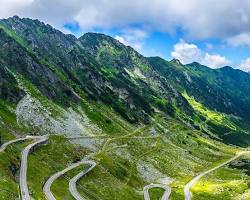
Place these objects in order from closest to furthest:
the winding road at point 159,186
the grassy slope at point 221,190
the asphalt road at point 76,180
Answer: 1. the asphalt road at point 76,180
2. the winding road at point 159,186
3. the grassy slope at point 221,190

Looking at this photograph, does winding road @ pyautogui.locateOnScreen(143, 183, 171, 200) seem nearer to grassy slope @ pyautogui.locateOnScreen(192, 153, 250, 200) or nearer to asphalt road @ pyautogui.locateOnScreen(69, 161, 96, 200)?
grassy slope @ pyautogui.locateOnScreen(192, 153, 250, 200)

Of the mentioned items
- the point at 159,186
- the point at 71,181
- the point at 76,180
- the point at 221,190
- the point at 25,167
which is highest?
the point at 25,167

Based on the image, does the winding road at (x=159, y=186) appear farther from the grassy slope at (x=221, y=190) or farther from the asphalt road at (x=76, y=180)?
the asphalt road at (x=76, y=180)

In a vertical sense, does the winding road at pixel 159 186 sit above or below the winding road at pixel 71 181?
below

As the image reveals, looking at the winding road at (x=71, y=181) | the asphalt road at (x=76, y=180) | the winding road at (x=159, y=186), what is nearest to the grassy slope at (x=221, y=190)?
the winding road at (x=159, y=186)

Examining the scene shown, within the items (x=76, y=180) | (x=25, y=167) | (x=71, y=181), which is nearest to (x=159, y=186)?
(x=76, y=180)

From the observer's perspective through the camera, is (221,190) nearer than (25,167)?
No

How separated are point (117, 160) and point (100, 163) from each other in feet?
66.0

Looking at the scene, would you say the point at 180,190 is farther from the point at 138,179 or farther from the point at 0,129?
the point at 0,129

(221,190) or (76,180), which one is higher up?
(76,180)

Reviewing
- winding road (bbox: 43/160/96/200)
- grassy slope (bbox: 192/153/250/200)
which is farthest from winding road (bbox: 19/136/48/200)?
grassy slope (bbox: 192/153/250/200)

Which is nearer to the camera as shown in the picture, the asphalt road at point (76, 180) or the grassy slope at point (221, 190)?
the asphalt road at point (76, 180)

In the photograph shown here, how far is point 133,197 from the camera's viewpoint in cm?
14588

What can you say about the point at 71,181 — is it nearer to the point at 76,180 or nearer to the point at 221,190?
the point at 76,180
